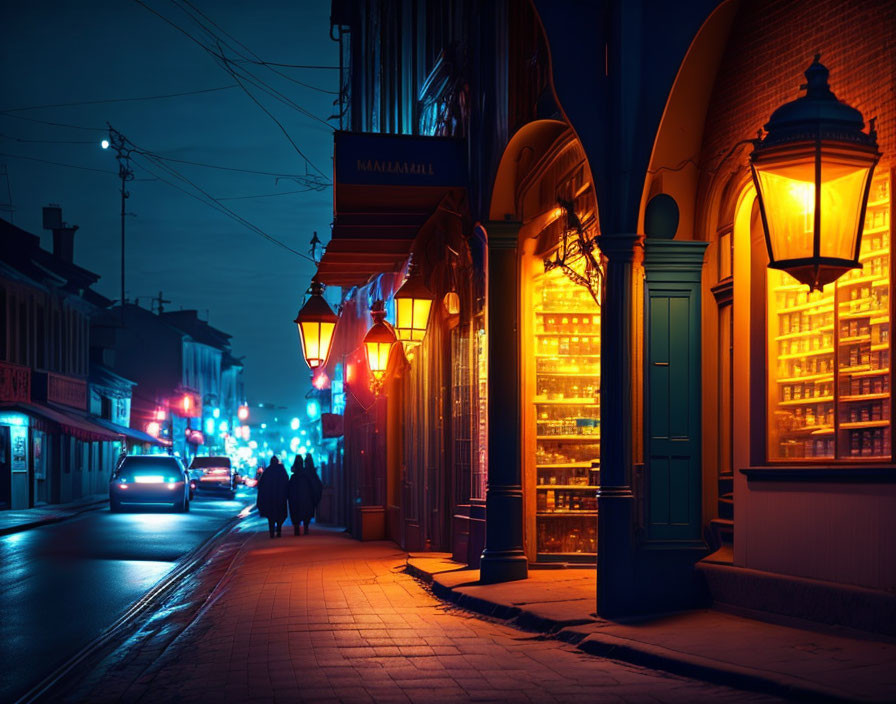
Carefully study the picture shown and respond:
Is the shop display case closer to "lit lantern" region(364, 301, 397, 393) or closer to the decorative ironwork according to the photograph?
the decorative ironwork

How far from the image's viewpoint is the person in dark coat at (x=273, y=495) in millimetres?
26062

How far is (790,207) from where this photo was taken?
830 cm

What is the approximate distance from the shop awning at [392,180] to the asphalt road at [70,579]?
5.84m

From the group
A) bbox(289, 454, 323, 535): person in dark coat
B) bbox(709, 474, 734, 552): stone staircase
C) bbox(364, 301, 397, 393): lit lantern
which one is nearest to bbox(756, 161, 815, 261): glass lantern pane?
bbox(709, 474, 734, 552): stone staircase

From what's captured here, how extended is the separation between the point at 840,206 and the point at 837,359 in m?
1.63

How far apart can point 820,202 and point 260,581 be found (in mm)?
9909

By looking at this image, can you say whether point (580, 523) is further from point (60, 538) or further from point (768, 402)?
point (60, 538)

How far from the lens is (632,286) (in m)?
11.1

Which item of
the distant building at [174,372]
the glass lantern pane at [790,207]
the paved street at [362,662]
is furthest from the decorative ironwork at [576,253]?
the distant building at [174,372]

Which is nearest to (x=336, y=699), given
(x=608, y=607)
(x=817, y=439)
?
(x=608, y=607)

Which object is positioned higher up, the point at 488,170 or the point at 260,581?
the point at 488,170

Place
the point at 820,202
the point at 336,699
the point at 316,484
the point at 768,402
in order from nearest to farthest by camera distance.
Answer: the point at 336,699
the point at 820,202
the point at 768,402
the point at 316,484

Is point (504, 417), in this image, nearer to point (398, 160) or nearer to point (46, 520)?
point (398, 160)

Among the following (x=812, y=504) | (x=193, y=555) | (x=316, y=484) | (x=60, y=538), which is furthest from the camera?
(x=316, y=484)
